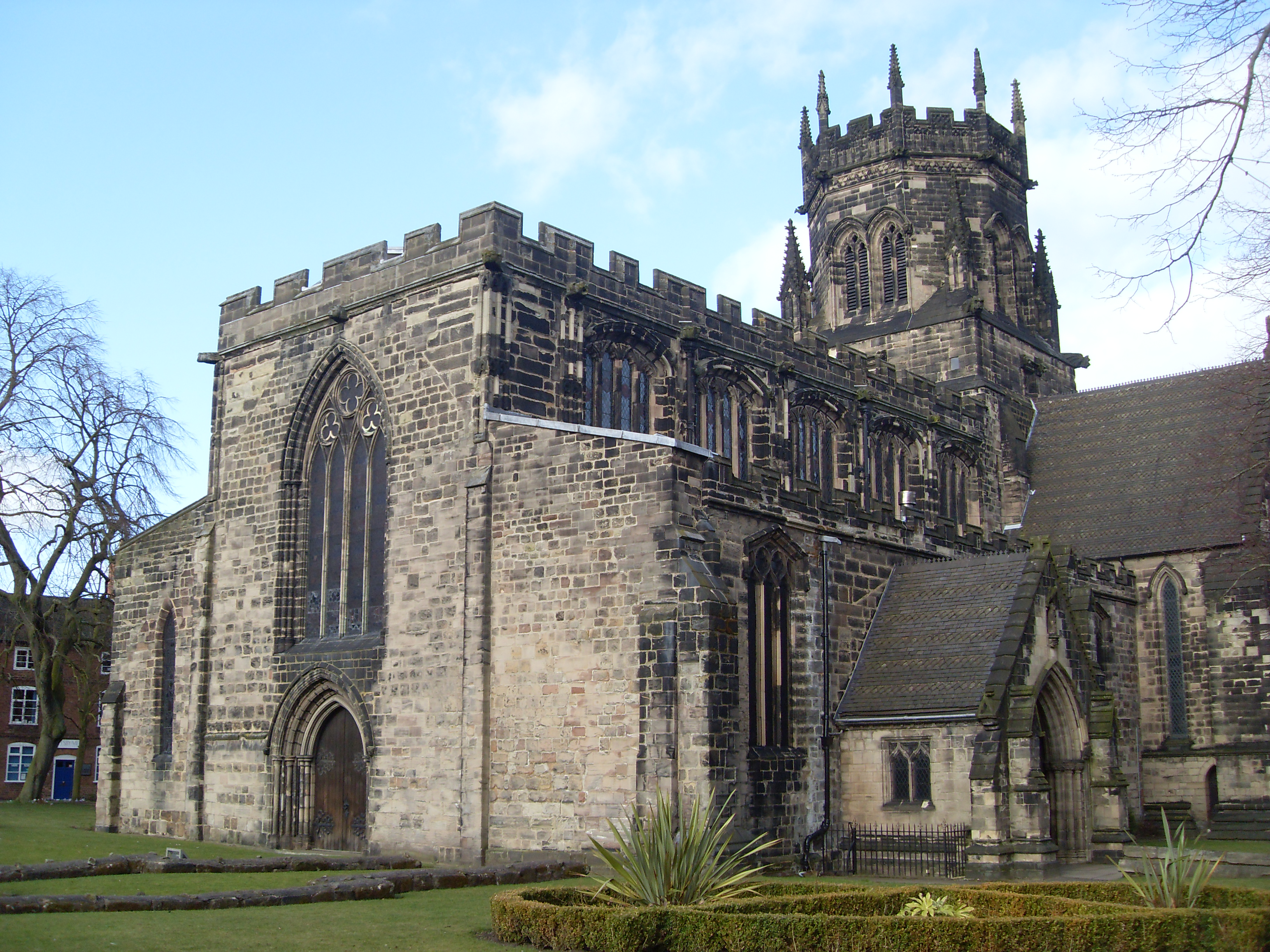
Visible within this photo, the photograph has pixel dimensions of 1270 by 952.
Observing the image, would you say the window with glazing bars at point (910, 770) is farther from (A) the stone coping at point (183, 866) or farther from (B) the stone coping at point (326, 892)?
(A) the stone coping at point (183, 866)

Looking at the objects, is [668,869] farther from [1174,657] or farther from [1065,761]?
[1174,657]

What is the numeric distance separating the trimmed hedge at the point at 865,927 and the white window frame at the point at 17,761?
48.1 meters

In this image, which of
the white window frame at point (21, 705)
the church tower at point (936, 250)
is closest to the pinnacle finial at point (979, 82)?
the church tower at point (936, 250)

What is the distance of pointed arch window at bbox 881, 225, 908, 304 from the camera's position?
137 ft

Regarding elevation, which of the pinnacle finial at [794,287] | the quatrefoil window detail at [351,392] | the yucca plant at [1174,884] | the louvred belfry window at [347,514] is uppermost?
the pinnacle finial at [794,287]

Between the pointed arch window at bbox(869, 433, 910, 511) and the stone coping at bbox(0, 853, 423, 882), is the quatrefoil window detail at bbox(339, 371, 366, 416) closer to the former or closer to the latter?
the stone coping at bbox(0, 853, 423, 882)

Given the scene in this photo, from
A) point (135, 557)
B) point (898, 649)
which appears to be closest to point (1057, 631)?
point (898, 649)

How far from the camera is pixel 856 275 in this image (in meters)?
42.8

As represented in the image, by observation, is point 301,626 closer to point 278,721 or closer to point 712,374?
point 278,721

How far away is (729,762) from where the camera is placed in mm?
19844

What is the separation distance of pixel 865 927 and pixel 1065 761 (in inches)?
538

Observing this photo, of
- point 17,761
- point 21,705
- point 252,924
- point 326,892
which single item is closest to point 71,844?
point 326,892

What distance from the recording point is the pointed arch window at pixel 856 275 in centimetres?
4247

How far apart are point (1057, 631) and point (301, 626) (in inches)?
577
